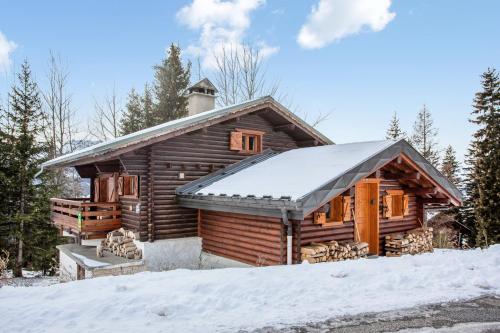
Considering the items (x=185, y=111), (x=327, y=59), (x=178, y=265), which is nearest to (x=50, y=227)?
(x=178, y=265)

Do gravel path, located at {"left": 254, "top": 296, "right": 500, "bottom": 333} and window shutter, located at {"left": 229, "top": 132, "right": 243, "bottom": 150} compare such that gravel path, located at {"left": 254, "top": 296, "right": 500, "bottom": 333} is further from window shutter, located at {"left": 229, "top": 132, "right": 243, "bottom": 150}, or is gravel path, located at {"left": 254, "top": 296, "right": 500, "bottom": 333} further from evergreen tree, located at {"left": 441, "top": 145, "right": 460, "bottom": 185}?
evergreen tree, located at {"left": 441, "top": 145, "right": 460, "bottom": 185}

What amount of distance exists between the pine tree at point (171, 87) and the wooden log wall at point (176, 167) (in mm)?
19926

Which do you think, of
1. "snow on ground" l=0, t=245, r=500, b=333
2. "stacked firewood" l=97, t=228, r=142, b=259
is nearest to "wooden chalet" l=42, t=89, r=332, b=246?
"stacked firewood" l=97, t=228, r=142, b=259

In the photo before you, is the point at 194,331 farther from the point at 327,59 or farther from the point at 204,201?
the point at 327,59

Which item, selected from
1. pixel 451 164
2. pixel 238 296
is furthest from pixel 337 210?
pixel 451 164

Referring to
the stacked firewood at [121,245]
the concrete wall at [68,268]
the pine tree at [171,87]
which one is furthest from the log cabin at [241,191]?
the pine tree at [171,87]

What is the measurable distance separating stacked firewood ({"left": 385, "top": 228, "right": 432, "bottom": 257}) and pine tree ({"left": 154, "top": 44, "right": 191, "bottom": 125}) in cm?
2509

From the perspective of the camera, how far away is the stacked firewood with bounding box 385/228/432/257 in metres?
12.5

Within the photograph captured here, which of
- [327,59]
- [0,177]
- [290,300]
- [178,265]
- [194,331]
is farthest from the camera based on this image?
[327,59]

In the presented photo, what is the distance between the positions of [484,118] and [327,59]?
1188 centimetres

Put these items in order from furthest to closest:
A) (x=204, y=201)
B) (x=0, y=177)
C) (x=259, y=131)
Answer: (x=0, y=177) < (x=259, y=131) < (x=204, y=201)

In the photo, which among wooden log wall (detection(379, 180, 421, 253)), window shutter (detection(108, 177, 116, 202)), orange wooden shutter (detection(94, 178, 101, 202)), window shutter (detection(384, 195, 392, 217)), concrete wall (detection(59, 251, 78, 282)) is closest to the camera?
concrete wall (detection(59, 251, 78, 282))

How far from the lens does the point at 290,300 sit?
568 cm

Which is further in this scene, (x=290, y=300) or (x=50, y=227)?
(x=50, y=227)
